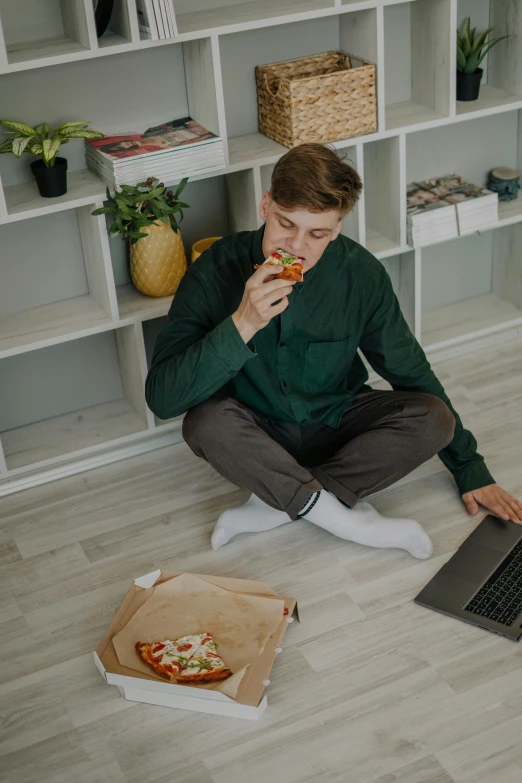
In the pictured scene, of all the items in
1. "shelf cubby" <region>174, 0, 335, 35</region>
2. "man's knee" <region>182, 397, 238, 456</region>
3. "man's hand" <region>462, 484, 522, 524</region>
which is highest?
"shelf cubby" <region>174, 0, 335, 35</region>

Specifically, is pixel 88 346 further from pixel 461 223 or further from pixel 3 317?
pixel 461 223

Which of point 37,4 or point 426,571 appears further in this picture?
point 37,4

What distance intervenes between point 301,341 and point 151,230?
585mm

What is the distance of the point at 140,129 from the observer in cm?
279

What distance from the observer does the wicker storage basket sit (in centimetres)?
270

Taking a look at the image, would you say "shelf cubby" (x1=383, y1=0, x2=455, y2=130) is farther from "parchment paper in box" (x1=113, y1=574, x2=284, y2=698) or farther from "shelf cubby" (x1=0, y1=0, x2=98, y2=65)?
"parchment paper in box" (x1=113, y1=574, x2=284, y2=698)

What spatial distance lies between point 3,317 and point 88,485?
1.81 ft

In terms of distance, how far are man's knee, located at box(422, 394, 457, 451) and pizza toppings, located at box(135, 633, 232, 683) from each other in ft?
2.50

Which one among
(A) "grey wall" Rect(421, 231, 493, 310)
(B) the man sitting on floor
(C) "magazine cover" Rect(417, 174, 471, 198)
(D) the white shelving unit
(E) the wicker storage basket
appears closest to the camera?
(B) the man sitting on floor

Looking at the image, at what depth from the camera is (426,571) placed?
2.37 metres

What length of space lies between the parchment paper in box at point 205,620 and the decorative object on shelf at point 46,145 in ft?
3.53

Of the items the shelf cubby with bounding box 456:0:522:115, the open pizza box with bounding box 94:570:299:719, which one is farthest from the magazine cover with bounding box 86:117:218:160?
the open pizza box with bounding box 94:570:299:719

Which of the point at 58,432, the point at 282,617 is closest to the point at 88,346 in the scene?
the point at 58,432

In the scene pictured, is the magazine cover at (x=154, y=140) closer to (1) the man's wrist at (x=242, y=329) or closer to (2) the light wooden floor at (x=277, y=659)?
(1) the man's wrist at (x=242, y=329)
